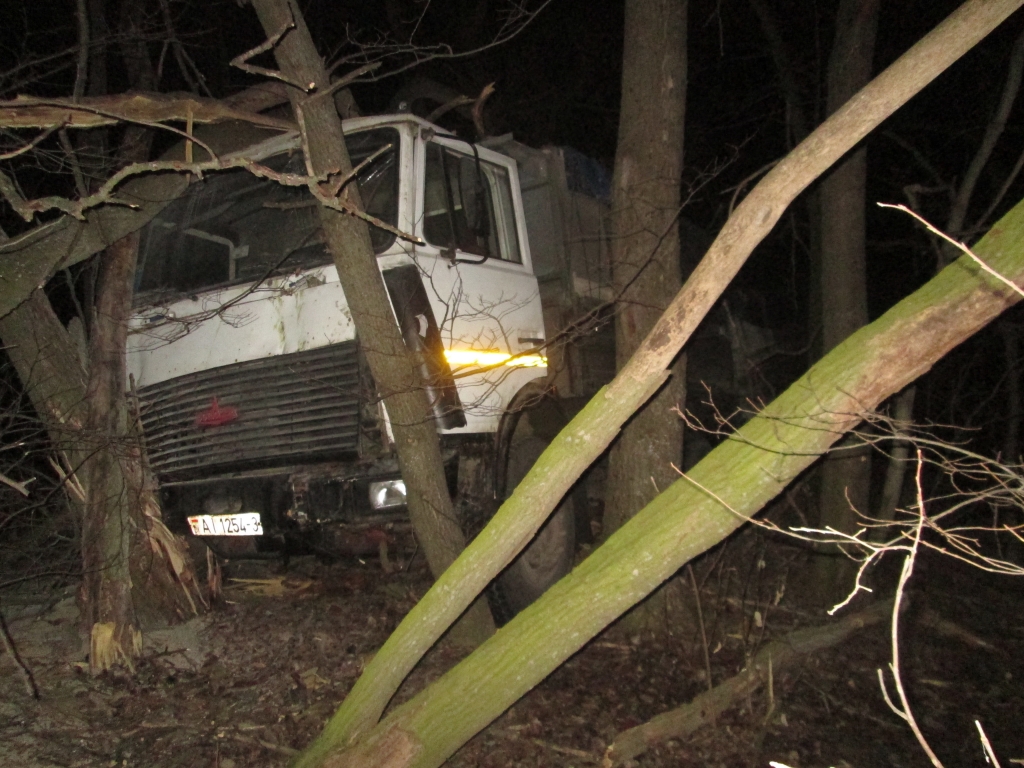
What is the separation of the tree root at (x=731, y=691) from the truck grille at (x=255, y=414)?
1.89 meters

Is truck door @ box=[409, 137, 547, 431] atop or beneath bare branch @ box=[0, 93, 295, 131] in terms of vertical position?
beneath

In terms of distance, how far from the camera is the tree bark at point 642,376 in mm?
2559

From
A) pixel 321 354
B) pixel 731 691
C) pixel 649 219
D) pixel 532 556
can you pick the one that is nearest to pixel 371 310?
pixel 321 354

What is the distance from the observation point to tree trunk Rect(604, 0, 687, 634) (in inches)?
176

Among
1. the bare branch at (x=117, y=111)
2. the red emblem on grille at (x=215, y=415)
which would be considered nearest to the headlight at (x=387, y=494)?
the red emblem on grille at (x=215, y=415)

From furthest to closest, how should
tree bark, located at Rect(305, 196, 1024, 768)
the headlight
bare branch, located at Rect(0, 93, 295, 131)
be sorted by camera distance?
the headlight
bare branch, located at Rect(0, 93, 295, 131)
tree bark, located at Rect(305, 196, 1024, 768)

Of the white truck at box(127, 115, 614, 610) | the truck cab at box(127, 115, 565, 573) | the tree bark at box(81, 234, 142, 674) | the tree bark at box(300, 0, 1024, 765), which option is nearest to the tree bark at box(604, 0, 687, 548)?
the white truck at box(127, 115, 614, 610)

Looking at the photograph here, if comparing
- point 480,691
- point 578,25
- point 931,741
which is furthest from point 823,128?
point 578,25

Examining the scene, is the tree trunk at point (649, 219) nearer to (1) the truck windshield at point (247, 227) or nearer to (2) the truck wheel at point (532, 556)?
(2) the truck wheel at point (532, 556)

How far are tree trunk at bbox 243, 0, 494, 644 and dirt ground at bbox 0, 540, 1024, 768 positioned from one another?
897 millimetres

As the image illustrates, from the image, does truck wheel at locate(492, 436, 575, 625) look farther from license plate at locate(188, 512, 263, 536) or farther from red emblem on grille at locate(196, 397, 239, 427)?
red emblem on grille at locate(196, 397, 239, 427)

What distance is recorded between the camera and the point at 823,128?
2.65m

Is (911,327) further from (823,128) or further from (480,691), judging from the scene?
(480,691)

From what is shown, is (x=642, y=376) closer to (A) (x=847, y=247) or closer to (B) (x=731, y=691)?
(B) (x=731, y=691)
